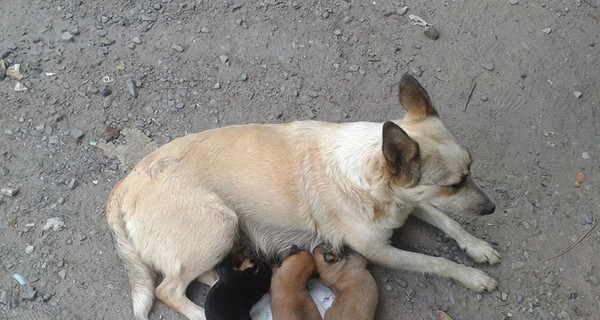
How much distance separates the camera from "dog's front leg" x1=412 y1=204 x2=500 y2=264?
3.99 m

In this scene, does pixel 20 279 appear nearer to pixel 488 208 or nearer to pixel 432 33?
pixel 488 208

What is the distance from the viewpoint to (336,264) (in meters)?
3.84

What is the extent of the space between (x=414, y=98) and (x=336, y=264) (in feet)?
4.19

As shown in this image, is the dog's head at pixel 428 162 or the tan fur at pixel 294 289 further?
the tan fur at pixel 294 289

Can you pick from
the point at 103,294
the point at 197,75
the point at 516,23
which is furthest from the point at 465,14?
the point at 103,294

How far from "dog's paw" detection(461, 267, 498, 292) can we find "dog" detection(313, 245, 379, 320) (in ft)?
2.28

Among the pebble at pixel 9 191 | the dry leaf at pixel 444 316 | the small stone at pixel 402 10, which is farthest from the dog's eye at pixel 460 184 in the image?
the pebble at pixel 9 191

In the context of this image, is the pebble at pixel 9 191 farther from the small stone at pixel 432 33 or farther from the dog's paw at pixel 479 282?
the small stone at pixel 432 33

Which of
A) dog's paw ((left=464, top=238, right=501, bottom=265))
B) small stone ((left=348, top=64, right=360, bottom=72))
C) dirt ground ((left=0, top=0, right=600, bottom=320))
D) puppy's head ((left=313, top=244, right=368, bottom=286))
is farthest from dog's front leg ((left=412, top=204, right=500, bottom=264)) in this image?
small stone ((left=348, top=64, right=360, bottom=72))

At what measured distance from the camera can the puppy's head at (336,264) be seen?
378 cm

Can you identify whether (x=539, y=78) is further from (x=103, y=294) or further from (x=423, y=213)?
(x=103, y=294)

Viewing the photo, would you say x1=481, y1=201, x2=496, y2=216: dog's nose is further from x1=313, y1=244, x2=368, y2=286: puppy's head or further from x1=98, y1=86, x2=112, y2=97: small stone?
x1=98, y1=86, x2=112, y2=97: small stone

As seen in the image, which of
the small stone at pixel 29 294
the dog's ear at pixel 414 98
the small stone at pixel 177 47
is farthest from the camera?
the small stone at pixel 177 47

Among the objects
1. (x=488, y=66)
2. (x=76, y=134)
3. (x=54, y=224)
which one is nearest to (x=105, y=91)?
(x=76, y=134)
